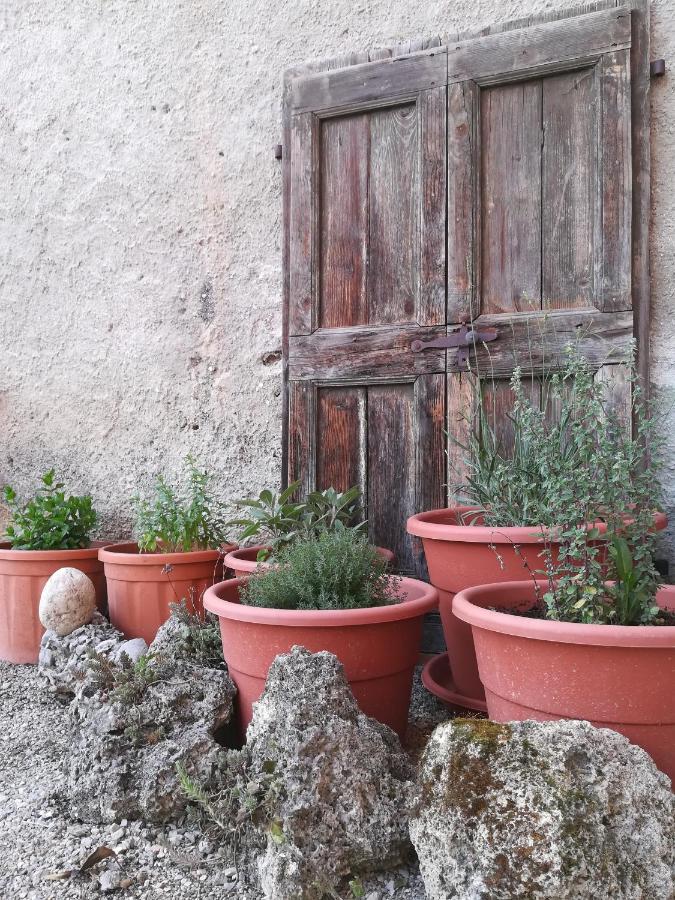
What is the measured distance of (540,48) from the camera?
2492 millimetres

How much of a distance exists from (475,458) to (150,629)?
139 cm

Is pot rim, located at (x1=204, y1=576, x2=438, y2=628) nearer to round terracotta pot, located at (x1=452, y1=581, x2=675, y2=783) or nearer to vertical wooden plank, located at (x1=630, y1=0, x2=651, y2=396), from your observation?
round terracotta pot, located at (x1=452, y1=581, x2=675, y2=783)

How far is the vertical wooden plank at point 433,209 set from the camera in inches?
104

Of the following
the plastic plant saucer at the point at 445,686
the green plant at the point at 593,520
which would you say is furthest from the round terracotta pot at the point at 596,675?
the plastic plant saucer at the point at 445,686

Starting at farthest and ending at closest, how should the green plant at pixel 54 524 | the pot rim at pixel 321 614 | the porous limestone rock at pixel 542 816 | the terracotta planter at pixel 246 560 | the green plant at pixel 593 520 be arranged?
the green plant at pixel 54 524, the terracotta planter at pixel 246 560, the pot rim at pixel 321 614, the green plant at pixel 593 520, the porous limestone rock at pixel 542 816

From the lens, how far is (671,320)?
2365 millimetres

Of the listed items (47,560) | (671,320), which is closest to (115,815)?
(47,560)

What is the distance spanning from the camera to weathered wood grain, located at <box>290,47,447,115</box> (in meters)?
2.67

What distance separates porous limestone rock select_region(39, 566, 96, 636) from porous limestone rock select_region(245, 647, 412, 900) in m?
1.35

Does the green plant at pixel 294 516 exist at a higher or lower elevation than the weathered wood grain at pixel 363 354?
lower

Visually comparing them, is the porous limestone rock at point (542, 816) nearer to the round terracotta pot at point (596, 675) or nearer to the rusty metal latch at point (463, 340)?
the round terracotta pot at point (596, 675)

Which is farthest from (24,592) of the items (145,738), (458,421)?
(458,421)

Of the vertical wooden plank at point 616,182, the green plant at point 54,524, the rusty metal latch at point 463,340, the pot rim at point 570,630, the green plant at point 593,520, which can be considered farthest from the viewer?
the green plant at point 54,524

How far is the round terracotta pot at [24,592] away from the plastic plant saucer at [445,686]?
1.52m
